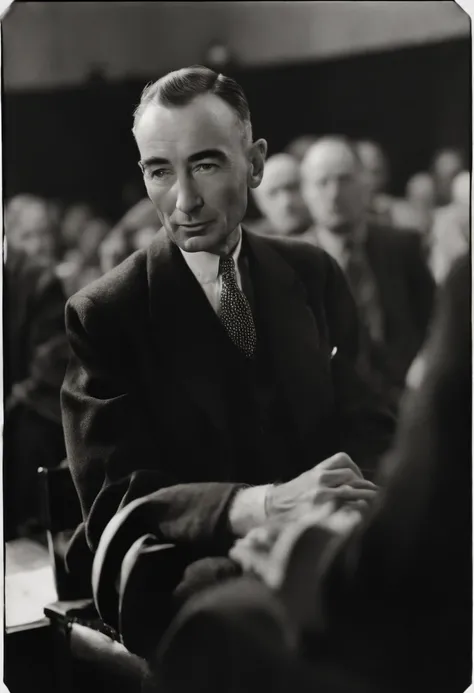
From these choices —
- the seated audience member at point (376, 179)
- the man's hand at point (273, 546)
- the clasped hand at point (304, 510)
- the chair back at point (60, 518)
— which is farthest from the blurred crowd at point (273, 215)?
the man's hand at point (273, 546)

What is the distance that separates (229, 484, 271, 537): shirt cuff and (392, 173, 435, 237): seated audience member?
82 cm

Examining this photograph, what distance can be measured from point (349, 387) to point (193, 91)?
885 mm

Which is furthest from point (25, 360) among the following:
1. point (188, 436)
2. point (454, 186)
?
point (454, 186)

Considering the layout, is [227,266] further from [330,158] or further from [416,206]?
[416,206]

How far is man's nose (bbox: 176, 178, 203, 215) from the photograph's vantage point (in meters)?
2.54

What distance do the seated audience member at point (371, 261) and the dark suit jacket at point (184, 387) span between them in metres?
0.05

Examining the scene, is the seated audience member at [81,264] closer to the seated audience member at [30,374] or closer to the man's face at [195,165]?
the seated audience member at [30,374]

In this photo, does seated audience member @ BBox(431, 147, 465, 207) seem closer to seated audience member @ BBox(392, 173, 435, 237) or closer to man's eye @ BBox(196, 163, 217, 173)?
seated audience member @ BBox(392, 173, 435, 237)

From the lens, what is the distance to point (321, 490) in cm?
258

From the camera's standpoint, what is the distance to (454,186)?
2.64m

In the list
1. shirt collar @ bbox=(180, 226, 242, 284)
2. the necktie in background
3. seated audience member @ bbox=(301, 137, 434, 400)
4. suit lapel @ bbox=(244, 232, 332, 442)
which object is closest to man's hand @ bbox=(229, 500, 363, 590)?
suit lapel @ bbox=(244, 232, 332, 442)

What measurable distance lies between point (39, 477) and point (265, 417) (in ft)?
2.09

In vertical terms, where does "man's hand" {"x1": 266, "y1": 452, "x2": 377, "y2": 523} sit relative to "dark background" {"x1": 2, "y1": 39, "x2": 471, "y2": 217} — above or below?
below

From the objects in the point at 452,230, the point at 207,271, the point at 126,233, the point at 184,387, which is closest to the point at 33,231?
the point at 126,233
